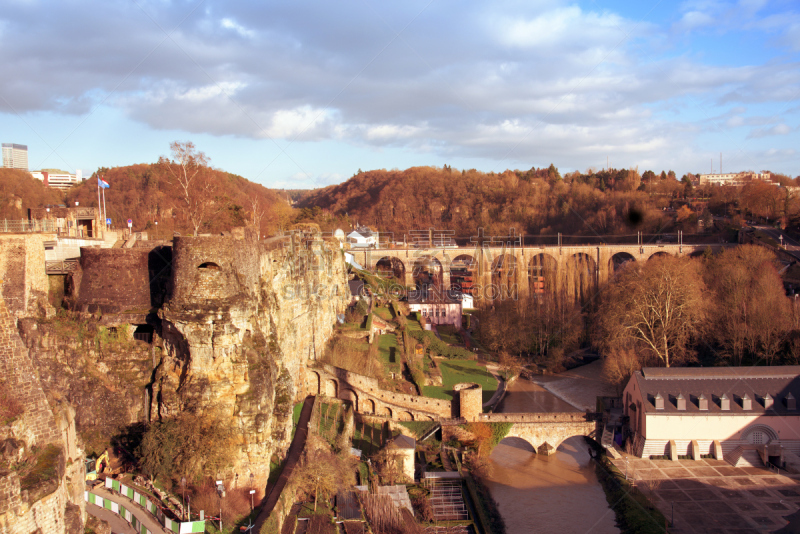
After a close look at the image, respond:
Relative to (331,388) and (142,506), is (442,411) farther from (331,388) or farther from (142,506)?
(142,506)

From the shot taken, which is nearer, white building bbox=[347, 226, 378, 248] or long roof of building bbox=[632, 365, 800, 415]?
long roof of building bbox=[632, 365, 800, 415]

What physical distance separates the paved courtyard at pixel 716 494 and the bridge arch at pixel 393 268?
35.8 meters

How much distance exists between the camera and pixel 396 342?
35.2 metres

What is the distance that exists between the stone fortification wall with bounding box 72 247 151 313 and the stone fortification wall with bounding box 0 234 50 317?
3.39 feet

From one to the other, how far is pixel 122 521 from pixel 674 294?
30.7 metres

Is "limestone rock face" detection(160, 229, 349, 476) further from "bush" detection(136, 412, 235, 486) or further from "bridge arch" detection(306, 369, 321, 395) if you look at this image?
"bridge arch" detection(306, 369, 321, 395)

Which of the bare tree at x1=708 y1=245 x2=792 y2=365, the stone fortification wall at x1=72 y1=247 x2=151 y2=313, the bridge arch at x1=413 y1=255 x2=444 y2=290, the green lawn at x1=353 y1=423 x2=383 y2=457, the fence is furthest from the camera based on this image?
the bridge arch at x1=413 y1=255 x2=444 y2=290

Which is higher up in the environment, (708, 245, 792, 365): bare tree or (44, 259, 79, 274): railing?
(44, 259, 79, 274): railing

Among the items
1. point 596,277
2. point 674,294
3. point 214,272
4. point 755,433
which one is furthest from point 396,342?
point 596,277

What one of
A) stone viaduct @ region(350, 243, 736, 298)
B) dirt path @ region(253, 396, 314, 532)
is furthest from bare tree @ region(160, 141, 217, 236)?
stone viaduct @ region(350, 243, 736, 298)

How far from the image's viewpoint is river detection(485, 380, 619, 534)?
19.2 m

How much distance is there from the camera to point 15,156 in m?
38.0

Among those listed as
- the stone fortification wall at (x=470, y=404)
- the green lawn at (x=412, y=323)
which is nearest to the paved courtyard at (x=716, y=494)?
the stone fortification wall at (x=470, y=404)

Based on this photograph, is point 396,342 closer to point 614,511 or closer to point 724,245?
point 614,511
